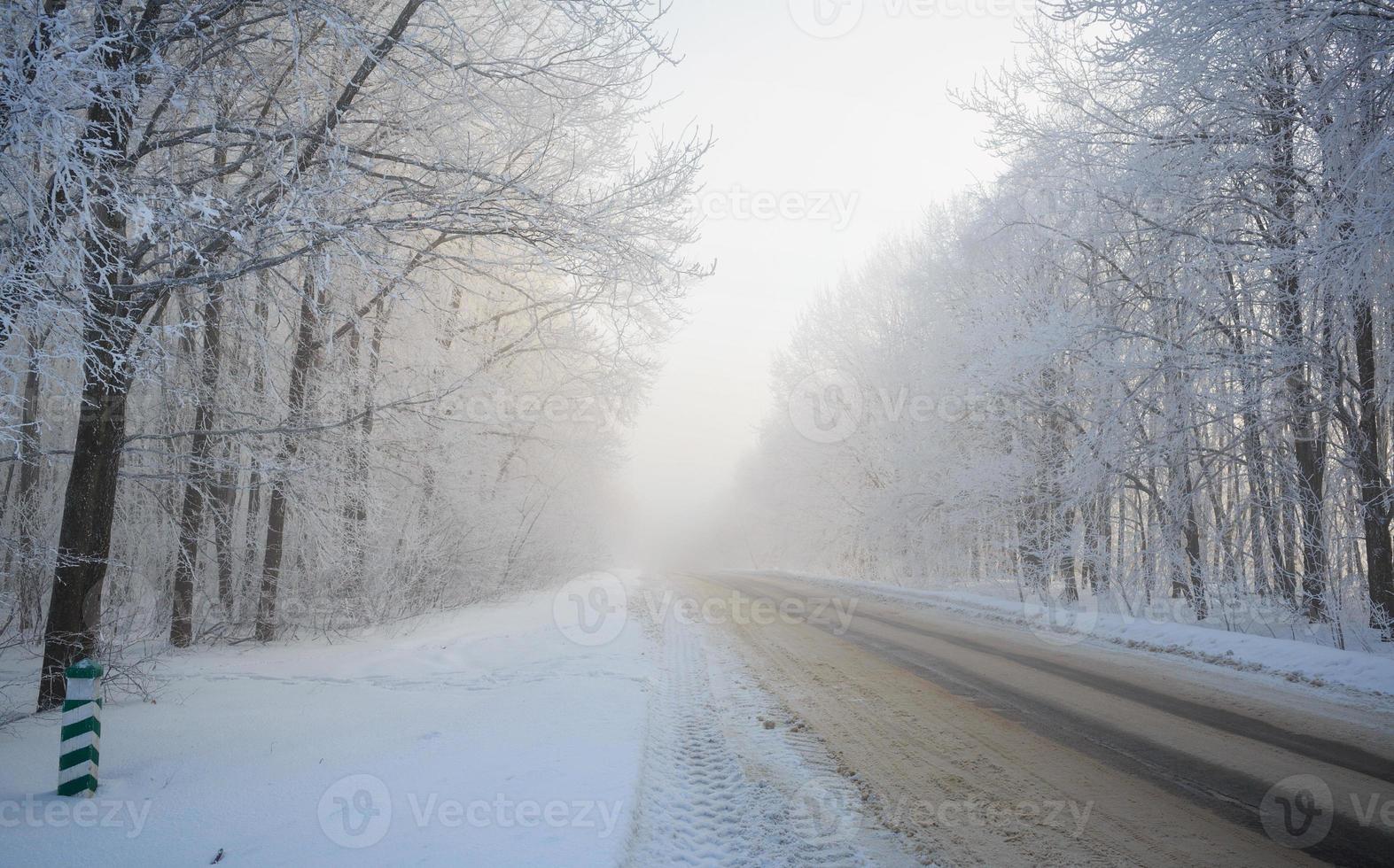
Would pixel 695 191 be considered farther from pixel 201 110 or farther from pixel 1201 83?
pixel 1201 83

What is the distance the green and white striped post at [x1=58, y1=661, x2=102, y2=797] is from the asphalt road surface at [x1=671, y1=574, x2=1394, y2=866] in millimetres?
4840

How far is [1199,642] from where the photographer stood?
28.1ft

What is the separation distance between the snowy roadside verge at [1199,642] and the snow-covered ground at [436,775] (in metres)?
5.55

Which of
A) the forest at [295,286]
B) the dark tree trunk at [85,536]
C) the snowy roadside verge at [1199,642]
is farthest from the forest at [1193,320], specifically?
the dark tree trunk at [85,536]

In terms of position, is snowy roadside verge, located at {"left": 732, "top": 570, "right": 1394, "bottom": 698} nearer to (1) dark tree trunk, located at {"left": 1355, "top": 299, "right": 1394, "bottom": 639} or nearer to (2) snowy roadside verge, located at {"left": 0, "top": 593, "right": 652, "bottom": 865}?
(1) dark tree trunk, located at {"left": 1355, "top": 299, "right": 1394, "bottom": 639}

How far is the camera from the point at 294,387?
9281mm

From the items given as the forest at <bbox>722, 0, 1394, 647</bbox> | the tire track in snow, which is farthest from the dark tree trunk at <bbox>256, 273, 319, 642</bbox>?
the forest at <bbox>722, 0, 1394, 647</bbox>

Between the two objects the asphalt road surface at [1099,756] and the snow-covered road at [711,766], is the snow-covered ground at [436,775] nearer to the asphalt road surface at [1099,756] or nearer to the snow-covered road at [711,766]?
the snow-covered road at [711,766]

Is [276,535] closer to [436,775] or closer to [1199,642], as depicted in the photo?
[436,775]

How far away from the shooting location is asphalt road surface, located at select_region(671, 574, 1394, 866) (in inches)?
138

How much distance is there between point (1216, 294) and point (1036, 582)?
8.18m

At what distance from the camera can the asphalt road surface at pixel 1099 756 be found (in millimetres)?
3500

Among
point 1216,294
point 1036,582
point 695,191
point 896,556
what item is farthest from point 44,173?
point 896,556

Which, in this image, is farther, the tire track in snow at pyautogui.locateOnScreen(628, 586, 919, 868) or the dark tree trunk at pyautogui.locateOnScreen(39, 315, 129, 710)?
the dark tree trunk at pyautogui.locateOnScreen(39, 315, 129, 710)
